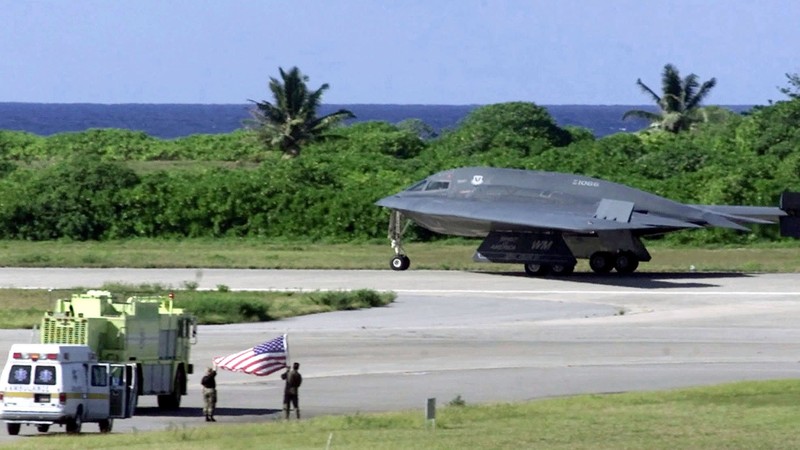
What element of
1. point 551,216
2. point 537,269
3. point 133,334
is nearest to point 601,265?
point 537,269

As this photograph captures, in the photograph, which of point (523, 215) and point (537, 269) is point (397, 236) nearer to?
point (537, 269)

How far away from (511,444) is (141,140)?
9077 cm

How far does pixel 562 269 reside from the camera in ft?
148

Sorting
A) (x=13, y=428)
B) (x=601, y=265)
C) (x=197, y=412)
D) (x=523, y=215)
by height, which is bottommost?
(x=197, y=412)

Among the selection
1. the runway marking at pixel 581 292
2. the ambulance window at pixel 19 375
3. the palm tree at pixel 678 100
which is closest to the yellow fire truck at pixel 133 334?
the ambulance window at pixel 19 375

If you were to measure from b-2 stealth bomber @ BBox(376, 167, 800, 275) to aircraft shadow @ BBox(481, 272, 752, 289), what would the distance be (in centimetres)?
51

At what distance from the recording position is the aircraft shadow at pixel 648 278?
42.3 m

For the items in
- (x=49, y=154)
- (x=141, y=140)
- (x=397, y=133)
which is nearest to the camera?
(x=397, y=133)

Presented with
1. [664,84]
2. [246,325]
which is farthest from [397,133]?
[246,325]

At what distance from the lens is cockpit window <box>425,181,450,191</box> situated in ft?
150

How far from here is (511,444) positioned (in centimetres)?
1755

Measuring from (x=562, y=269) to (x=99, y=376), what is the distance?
26.9 m

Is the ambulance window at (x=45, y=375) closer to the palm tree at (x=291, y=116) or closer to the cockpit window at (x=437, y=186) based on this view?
the cockpit window at (x=437, y=186)

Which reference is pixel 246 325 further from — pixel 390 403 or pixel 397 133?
pixel 397 133
